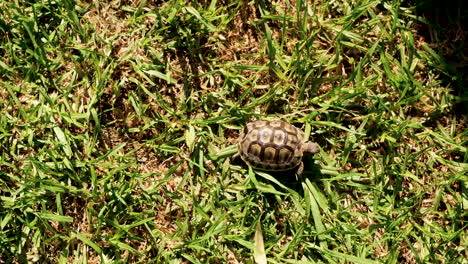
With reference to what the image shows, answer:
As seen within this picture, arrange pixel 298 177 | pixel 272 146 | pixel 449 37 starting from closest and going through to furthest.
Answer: pixel 272 146, pixel 298 177, pixel 449 37

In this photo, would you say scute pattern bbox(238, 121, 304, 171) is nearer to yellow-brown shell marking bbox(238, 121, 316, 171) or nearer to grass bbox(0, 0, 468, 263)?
yellow-brown shell marking bbox(238, 121, 316, 171)

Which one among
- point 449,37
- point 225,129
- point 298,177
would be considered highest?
point 449,37

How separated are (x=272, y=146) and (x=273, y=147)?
0.05ft

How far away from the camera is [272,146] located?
13.5 feet

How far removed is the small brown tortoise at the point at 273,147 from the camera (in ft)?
13.5

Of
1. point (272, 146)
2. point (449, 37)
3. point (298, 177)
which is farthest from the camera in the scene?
point (449, 37)

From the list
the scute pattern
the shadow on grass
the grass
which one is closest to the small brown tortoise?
the scute pattern

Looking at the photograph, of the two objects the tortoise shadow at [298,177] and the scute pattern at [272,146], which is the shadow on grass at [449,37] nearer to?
the tortoise shadow at [298,177]

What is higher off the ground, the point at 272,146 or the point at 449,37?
the point at 449,37

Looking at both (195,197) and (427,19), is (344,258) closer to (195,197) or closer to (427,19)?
(195,197)

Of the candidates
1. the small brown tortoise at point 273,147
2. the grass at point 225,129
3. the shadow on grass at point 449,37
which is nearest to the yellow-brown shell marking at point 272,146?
the small brown tortoise at point 273,147

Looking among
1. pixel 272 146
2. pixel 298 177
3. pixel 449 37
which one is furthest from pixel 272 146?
pixel 449 37

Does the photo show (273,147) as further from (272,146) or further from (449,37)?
(449,37)

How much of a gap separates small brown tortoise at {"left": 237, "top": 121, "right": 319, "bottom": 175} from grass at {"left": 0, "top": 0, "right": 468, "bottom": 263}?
0.18m
